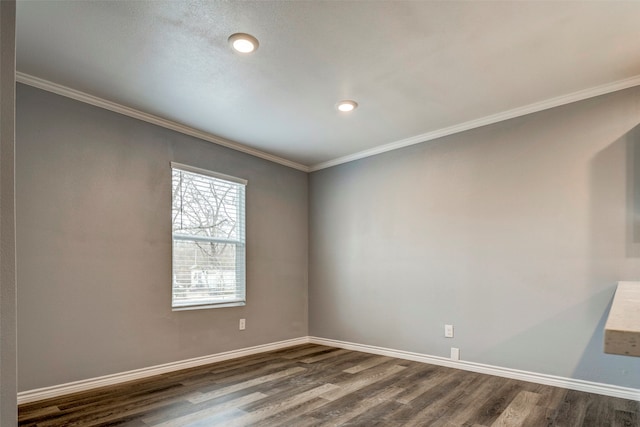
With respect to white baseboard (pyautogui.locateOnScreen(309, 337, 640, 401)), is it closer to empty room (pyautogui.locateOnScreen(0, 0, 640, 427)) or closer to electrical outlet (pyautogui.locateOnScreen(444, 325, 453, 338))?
empty room (pyautogui.locateOnScreen(0, 0, 640, 427))

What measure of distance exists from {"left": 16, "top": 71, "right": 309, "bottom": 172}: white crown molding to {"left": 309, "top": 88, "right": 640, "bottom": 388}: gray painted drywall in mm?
1293

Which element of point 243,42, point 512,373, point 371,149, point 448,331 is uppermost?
point 243,42

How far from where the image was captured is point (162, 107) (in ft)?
10.7

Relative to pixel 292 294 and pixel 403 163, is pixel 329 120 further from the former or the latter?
pixel 292 294

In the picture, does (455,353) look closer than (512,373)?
No

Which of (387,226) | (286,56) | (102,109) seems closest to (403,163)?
Result: (387,226)

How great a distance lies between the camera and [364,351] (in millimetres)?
4246

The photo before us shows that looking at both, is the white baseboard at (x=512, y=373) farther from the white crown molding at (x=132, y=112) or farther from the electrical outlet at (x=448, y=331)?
the white crown molding at (x=132, y=112)

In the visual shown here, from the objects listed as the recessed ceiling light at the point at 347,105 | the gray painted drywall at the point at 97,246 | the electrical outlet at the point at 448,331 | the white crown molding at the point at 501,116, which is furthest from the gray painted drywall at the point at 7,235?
the white crown molding at the point at 501,116

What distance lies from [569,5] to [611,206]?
1638mm

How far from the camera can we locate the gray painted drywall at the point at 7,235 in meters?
1.16

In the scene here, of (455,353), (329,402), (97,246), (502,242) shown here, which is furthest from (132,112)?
(455,353)

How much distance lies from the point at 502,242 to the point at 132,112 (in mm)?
3573

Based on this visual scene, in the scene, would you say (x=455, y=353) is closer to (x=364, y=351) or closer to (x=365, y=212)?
(x=364, y=351)
